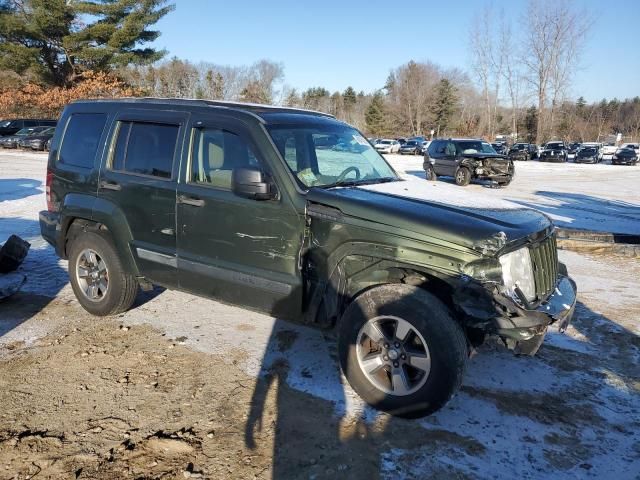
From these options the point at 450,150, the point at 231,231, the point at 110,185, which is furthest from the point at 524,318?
the point at 450,150

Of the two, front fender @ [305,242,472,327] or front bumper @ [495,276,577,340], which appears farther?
front fender @ [305,242,472,327]

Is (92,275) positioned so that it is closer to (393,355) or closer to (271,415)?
(271,415)

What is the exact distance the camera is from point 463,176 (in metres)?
19.1

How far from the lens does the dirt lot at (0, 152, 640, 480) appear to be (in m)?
2.88

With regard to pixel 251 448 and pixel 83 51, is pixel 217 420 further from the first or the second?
pixel 83 51

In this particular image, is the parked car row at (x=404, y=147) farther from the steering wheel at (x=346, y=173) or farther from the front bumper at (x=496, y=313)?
the front bumper at (x=496, y=313)

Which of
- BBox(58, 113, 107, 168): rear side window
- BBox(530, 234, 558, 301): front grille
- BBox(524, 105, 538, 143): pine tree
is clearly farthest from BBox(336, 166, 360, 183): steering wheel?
BBox(524, 105, 538, 143): pine tree

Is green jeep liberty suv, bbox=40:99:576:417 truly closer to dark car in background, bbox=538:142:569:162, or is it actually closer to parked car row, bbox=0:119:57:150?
parked car row, bbox=0:119:57:150

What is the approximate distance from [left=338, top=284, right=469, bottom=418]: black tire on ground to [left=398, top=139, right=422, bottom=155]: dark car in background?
45069 millimetres

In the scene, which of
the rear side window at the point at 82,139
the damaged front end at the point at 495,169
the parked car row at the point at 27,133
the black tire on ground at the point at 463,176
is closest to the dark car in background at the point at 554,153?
the damaged front end at the point at 495,169

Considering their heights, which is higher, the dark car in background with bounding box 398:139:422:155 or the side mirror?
the dark car in background with bounding box 398:139:422:155

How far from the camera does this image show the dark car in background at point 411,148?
4694 centimetres

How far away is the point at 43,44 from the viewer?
1569 inches

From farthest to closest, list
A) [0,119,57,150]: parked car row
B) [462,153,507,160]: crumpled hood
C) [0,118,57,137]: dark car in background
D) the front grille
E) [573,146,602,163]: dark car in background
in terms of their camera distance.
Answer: [573,146,602,163]: dark car in background → [0,118,57,137]: dark car in background → [0,119,57,150]: parked car row → [462,153,507,160]: crumpled hood → the front grille
